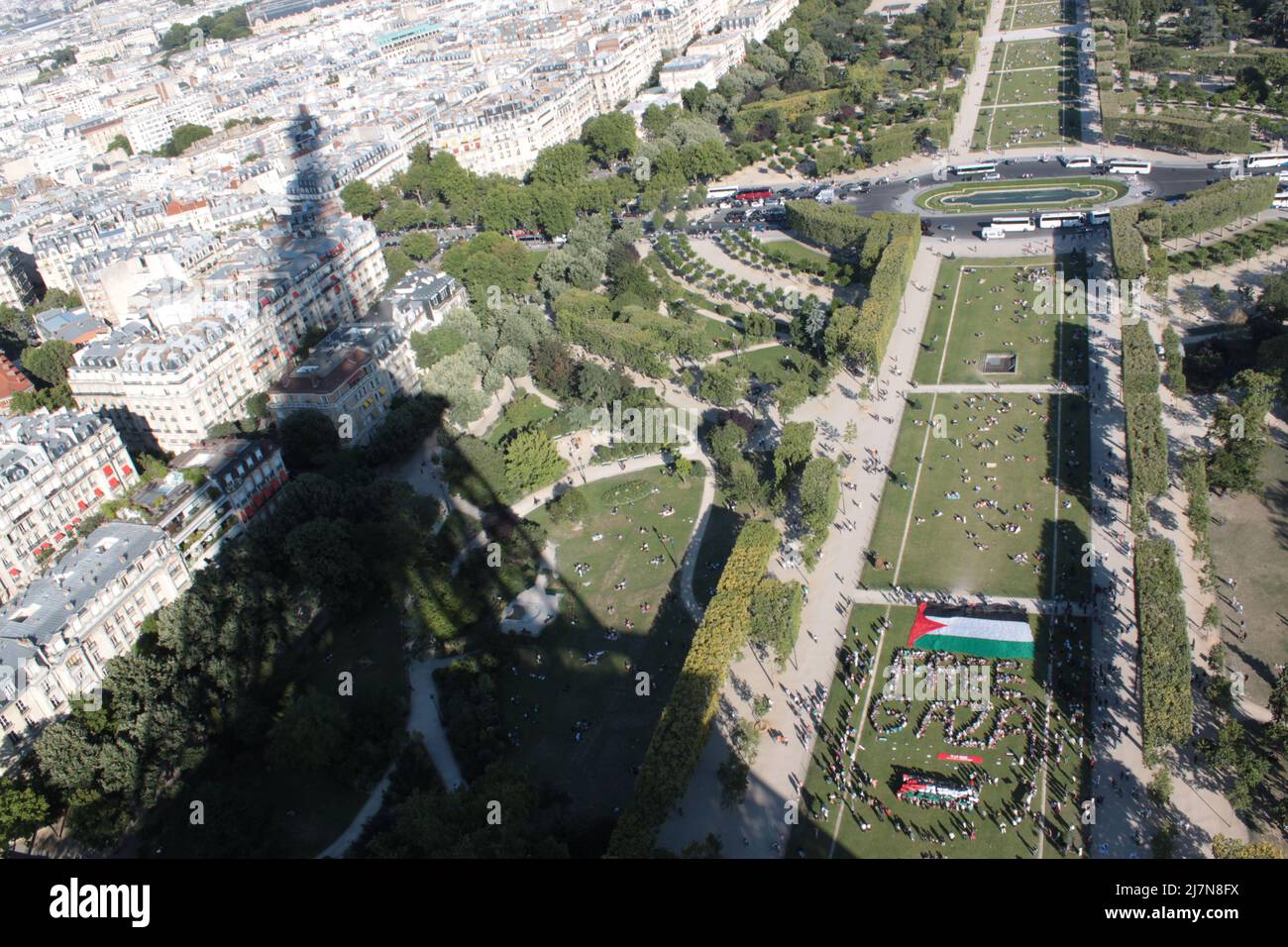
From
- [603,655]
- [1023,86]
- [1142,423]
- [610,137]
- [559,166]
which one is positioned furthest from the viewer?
[1023,86]

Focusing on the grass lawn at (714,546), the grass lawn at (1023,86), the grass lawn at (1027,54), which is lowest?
the grass lawn at (714,546)

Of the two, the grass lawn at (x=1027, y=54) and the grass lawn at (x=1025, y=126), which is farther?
the grass lawn at (x=1027, y=54)

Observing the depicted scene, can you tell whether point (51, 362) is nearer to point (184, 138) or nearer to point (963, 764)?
point (963, 764)

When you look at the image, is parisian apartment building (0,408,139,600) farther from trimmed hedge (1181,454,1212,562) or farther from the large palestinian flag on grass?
trimmed hedge (1181,454,1212,562)

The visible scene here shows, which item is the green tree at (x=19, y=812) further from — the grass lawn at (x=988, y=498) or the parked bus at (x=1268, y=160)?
the parked bus at (x=1268, y=160)

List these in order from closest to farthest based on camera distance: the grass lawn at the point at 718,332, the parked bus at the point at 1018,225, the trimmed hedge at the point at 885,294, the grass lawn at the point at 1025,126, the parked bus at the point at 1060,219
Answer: the trimmed hedge at the point at 885,294 < the grass lawn at the point at 718,332 < the parked bus at the point at 1060,219 < the parked bus at the point at 1018,225 < the grass lawn at the point at 1025,126

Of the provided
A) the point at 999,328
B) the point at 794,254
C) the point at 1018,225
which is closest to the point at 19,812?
the point at 999,328

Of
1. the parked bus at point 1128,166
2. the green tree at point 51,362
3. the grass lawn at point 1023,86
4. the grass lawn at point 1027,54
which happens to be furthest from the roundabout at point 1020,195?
the green tree at point 51,362

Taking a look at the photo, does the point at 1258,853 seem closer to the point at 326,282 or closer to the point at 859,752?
the point at 859,752
